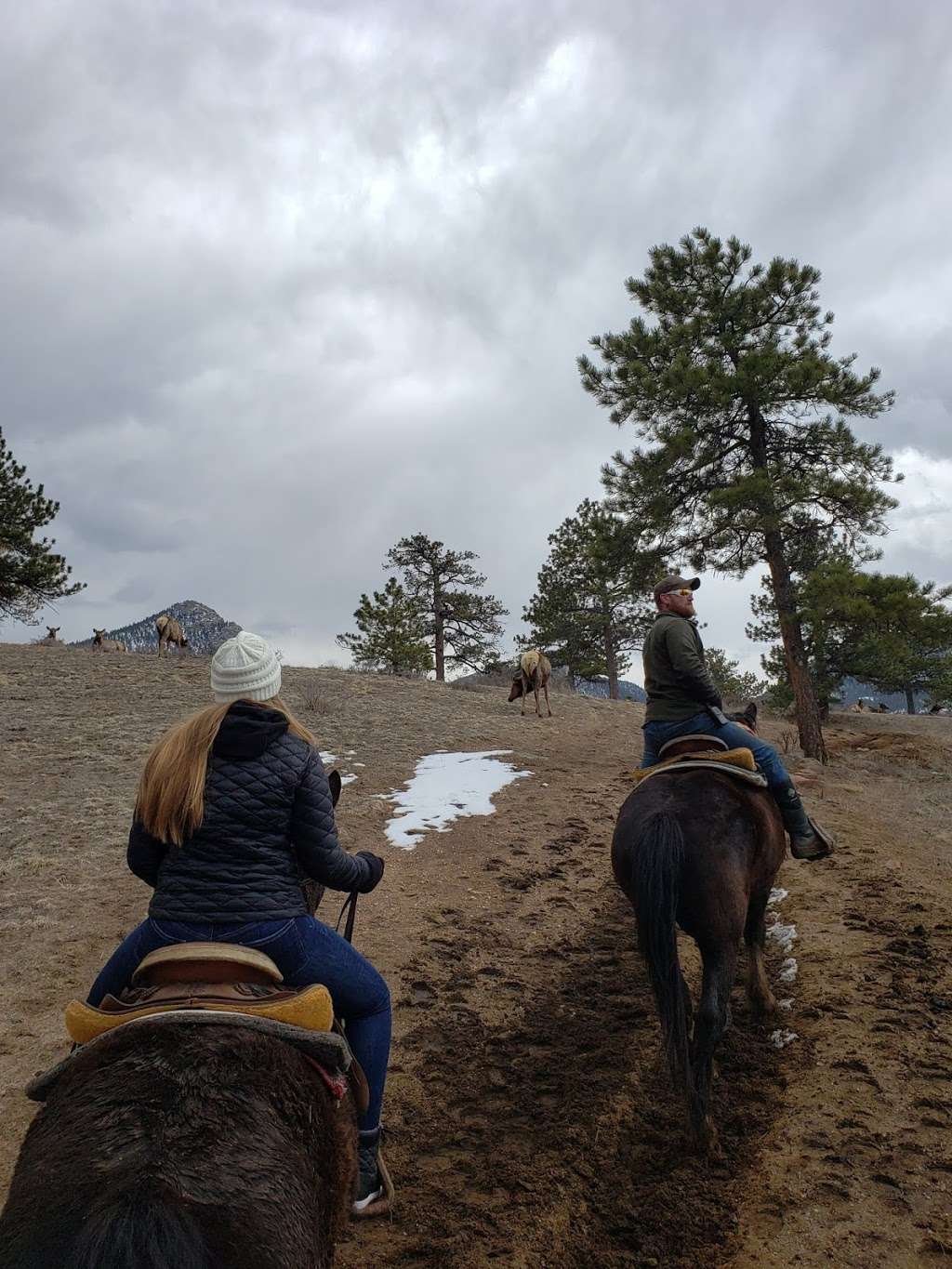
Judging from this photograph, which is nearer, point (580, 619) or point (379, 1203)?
point (379, 1203)

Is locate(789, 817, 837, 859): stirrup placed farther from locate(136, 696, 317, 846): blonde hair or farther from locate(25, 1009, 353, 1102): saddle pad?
locate(136, 696, 317, 846): blonde hair

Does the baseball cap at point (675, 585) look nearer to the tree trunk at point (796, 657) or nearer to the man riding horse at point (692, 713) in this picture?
the man riding horse at point (692, 713)

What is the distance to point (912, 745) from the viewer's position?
53.8 feet

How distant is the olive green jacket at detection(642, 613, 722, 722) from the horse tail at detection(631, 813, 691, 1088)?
128cm

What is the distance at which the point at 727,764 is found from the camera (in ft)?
14.1

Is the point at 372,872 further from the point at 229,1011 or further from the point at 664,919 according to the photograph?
the point at 664,919

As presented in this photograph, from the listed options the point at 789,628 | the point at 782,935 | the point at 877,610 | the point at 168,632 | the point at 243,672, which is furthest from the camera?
the point at 168,632

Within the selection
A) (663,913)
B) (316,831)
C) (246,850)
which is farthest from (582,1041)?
(246,850)

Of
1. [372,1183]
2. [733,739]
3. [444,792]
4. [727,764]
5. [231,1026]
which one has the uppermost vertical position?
[733,739]

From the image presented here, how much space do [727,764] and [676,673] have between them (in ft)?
2.70

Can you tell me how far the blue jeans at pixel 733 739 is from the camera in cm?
468

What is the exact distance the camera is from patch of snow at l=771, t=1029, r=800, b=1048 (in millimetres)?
4070

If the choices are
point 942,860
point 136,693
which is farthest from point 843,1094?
point 136,693

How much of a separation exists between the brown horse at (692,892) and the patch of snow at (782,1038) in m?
0.73
